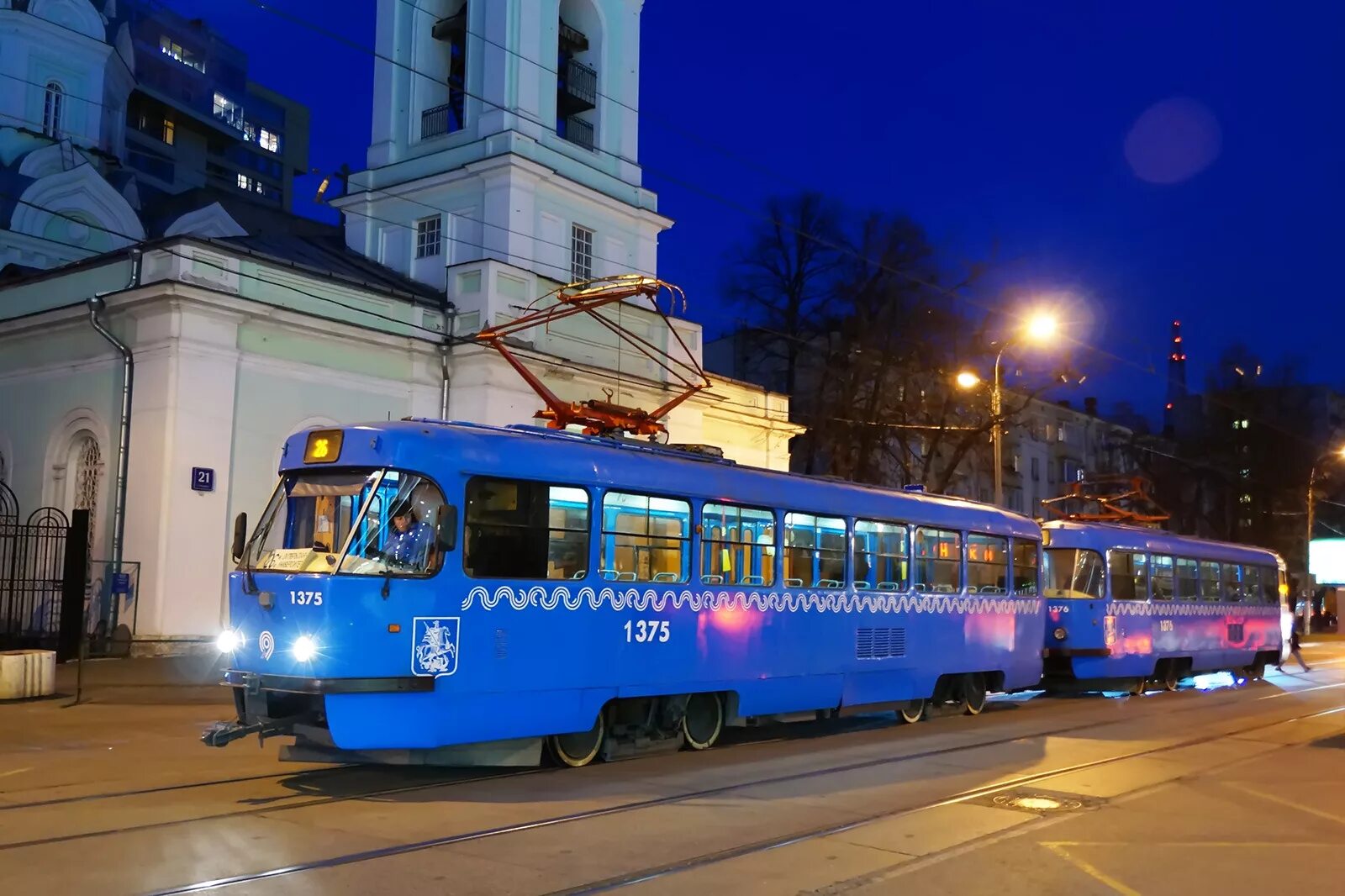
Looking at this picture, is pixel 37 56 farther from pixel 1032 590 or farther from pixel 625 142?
pixel 1032 590

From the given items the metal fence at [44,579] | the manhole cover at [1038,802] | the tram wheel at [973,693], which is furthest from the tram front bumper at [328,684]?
the tram wheel at [973,693]

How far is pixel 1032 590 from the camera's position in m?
18.3


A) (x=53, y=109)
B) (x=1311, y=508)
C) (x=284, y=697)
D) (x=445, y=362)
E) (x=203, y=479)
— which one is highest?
(x=53, y=109)

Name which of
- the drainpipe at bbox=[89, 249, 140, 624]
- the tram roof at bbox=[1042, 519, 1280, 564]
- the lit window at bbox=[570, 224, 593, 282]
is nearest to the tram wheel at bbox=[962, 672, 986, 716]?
the tram roof at bbox=[1042, 519, 1280, 564]

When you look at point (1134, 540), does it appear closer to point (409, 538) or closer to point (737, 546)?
point (737, 546)

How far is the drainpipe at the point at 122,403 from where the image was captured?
20.4 metres

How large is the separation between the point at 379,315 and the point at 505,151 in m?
5.40

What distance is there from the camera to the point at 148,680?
17.2 m

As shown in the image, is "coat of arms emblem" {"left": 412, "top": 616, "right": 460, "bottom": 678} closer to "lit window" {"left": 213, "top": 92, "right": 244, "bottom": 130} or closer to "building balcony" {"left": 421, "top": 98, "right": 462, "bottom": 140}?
"building balcony" {"left": 421, "top": 98, "right": 462, "bottom": 140}

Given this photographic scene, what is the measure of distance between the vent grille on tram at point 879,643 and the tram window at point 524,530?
4.85 metres

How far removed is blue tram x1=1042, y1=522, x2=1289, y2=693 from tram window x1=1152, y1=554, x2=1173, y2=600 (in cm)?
2

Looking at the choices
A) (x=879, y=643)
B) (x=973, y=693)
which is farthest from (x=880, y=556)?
(x=973, y=693)

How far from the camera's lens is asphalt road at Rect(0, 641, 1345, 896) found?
7062 millimetres

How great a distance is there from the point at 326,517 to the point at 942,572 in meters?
9.11
